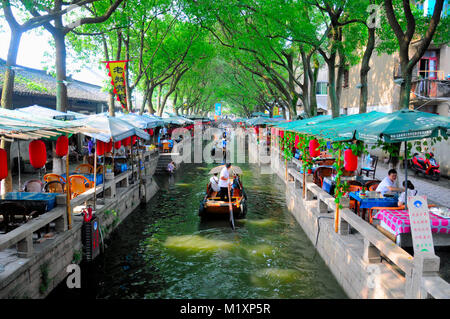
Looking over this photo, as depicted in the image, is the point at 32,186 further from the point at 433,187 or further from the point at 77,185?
the point at 433,187

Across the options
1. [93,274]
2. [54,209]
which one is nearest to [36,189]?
[54,209]

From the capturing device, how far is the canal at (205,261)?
7.78 metres

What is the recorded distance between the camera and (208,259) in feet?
31.4

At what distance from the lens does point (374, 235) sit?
6129mm

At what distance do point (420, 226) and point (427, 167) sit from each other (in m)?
13.4

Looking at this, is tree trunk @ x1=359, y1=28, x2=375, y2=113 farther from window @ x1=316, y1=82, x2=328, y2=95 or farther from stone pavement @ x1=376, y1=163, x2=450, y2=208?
window @ x1=316, y1=82, x2=328, y2=95

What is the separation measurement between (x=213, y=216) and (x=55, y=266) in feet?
21.8

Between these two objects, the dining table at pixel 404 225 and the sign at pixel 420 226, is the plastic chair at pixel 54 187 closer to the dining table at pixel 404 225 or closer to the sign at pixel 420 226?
the dining table at pixel 404 225

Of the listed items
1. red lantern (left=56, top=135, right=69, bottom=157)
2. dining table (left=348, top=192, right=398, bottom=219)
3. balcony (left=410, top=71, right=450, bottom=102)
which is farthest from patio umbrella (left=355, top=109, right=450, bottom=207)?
balcony (left=410, top=71, right=450, bottom=102)

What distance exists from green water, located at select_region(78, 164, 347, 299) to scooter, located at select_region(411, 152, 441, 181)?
752 cm

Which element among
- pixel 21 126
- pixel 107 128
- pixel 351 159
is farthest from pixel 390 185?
pixel 21 126

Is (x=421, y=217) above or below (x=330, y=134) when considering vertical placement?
below

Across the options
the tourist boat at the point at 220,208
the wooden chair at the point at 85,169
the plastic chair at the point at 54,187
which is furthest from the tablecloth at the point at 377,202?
the wooden chair at the point at 85,169

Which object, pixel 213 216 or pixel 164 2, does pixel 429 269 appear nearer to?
pixel 213 216
